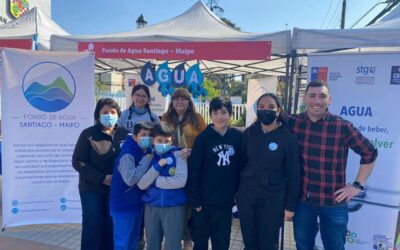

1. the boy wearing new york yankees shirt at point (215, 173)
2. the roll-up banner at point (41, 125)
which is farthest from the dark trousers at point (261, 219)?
the roll-up banner at point (41, 125)

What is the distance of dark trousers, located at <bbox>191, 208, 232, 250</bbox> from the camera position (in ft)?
7.95

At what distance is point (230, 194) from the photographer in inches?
94.7

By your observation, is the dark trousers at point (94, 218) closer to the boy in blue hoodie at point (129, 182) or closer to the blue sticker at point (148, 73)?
the boy in blue hoodie at point (129, 182)

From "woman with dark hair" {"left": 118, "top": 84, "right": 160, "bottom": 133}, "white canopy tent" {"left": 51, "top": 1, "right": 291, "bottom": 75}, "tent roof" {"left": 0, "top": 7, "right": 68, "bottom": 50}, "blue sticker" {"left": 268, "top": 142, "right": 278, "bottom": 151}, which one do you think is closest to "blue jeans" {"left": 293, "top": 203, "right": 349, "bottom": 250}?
"blue sticker" {"left": 268, "top": 142, "right": 278, "bottom": 151}

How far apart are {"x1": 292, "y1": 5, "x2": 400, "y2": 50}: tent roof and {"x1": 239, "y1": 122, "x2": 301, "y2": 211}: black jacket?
59.8 inches

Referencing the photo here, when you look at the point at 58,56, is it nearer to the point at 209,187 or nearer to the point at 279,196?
the point at 209,187

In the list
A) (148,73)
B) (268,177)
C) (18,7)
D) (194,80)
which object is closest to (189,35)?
(194,80)

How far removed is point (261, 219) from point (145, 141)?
1.11 metres

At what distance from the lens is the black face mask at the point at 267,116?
229 cm

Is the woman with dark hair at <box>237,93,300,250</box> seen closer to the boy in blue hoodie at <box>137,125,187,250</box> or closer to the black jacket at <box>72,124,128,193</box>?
the boy in blue hoodie at <box>137,125,187,250</box>

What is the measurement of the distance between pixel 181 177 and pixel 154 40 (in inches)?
85.6

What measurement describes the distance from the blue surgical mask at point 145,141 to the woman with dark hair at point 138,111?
0.79m

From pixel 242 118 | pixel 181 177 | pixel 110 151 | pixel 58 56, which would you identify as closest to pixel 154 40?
pixel 58 56

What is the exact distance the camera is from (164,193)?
2.37 m
